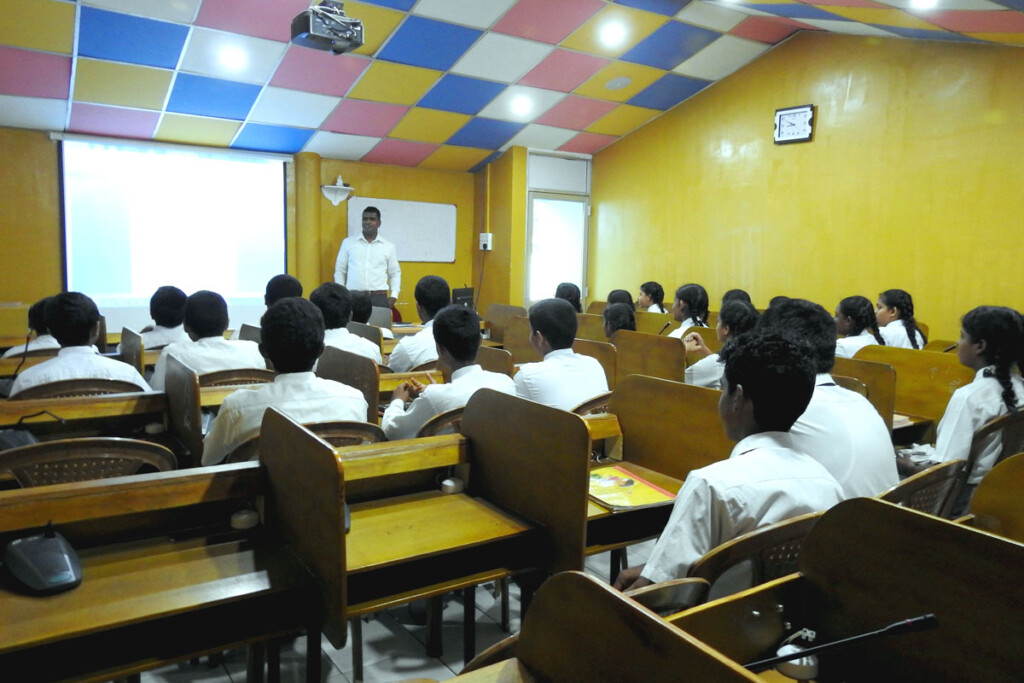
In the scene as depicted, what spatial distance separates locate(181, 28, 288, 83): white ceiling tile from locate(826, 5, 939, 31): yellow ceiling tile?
160 inches

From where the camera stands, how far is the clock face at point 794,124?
6152 mm

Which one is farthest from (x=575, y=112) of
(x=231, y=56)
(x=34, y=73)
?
(x=34, y=73)

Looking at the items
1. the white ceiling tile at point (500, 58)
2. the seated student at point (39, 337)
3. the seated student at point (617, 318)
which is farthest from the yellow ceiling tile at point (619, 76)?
the seated student at point (39, 337)

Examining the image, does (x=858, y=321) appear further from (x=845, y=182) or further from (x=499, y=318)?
(x=499, y=318)

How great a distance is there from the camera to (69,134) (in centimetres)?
600

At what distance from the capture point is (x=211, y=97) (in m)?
5.69

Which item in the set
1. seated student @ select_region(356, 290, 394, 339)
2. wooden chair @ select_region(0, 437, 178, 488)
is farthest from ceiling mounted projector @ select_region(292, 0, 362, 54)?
wooden chair @ select_region(0, 437, 178, 488)

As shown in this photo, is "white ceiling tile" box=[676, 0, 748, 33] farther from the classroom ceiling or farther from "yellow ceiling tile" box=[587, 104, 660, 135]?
"yellow ceiling tile" box=[587, 104, 660, 135]

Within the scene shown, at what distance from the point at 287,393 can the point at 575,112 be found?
18.4 ft

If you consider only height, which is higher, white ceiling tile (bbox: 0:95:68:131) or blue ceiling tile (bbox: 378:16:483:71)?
blue ceiling tile (bbox: 378:16:483:71)

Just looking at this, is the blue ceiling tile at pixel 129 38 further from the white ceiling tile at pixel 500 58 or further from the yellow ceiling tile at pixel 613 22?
the yellow ceiling tile at pixel 613 22

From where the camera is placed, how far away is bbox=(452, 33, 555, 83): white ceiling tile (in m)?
5.50

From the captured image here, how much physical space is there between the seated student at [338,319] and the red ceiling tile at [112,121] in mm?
3357

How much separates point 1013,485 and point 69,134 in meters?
7.09
